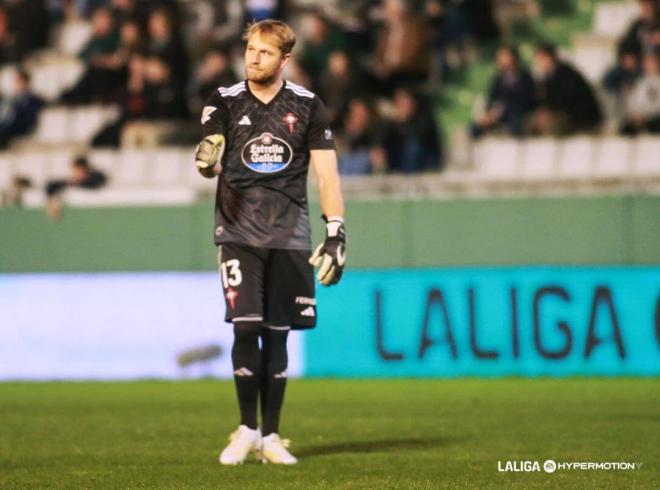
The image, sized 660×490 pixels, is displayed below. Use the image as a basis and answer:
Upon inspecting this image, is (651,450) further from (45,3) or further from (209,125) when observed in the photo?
(45,3)

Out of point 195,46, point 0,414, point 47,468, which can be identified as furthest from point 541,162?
point 47,468

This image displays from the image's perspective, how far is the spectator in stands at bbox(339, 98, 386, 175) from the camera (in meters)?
16.1

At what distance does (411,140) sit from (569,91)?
5.52ft

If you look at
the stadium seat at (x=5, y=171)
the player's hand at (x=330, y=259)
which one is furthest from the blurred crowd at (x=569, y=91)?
the player's hand at (x=330, y=259)

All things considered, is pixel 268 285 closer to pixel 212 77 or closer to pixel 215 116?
pixel 215 116

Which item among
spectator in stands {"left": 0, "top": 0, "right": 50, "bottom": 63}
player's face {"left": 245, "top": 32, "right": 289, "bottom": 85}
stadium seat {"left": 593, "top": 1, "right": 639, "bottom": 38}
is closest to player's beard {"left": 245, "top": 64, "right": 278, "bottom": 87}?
player's face {"left": 245, "top": 32, "right": 289, "bottom": 85}

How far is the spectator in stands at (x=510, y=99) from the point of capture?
16125 mm

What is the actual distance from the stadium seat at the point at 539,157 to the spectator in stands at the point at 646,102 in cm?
74

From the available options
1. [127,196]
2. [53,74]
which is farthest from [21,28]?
[127,196]

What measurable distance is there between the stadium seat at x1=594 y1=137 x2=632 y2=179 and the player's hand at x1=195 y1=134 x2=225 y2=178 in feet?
28.1

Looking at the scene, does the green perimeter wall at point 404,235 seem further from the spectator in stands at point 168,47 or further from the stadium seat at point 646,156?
the spectator in stands at point 168,47

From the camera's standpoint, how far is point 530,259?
47.9 feet

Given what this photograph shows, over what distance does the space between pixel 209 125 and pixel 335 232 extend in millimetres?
799

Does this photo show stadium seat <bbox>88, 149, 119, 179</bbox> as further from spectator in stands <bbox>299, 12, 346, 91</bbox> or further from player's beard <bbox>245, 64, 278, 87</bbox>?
player's beard <bbox>245, 64, 278, 87</bbox>
